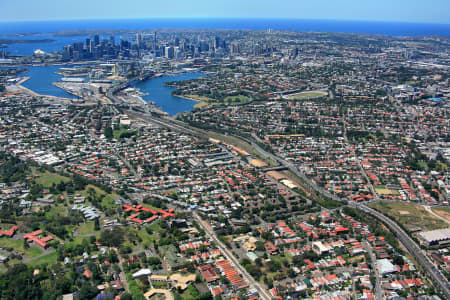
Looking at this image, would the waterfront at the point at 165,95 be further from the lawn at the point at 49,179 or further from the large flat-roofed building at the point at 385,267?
the large flat-roofed building at the point at 385,267

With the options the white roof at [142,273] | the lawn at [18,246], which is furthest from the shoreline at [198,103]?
the white roof at [142,273]

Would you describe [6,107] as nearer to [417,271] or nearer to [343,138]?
[343,138]

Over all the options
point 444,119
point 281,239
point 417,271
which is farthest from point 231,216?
point 444,119

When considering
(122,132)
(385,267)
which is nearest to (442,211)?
(385,267)

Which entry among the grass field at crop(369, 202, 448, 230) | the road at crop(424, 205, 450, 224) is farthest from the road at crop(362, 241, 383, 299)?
the road at crop(424, 205, 450, 224)

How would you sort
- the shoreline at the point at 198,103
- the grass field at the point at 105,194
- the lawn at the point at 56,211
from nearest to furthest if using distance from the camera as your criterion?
the lawn at the point at 56,211, the grass field at the point at 105,194, the shoreline at the point at 198,103
